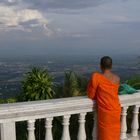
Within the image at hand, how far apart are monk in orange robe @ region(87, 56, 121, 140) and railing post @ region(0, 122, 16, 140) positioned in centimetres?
118

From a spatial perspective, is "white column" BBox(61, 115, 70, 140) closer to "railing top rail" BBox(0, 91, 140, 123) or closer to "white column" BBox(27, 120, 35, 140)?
"railing top rail" BBox(0, 91, 140, 123)

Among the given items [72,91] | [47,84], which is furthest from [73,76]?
[47,84]

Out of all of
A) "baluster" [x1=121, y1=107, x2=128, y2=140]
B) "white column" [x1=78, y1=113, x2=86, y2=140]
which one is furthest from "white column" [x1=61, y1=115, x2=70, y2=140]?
"baluster" [x1=121, y1=107, x2=128, y2=140]

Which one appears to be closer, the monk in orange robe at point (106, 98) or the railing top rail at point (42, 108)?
the railing top rail at point (42, 108)

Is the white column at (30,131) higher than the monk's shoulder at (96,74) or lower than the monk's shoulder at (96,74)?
lower

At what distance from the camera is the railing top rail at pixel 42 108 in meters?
4.54

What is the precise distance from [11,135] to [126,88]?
1.99 m

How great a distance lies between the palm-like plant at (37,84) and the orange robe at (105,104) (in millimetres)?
4610

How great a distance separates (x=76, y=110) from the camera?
505cm

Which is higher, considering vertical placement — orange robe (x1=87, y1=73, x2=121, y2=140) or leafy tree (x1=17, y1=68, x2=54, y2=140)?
orange robe (x1=87, y1=73, x2=121, y2=140)

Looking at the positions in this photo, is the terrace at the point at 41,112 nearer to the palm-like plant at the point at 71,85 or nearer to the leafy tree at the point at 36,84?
the palm-like plant at the point at 71,85

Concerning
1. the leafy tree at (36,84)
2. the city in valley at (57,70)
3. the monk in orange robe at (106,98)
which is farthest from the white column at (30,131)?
the leafy tree at (36,84)

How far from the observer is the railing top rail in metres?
4.54

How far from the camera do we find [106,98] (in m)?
5.02
